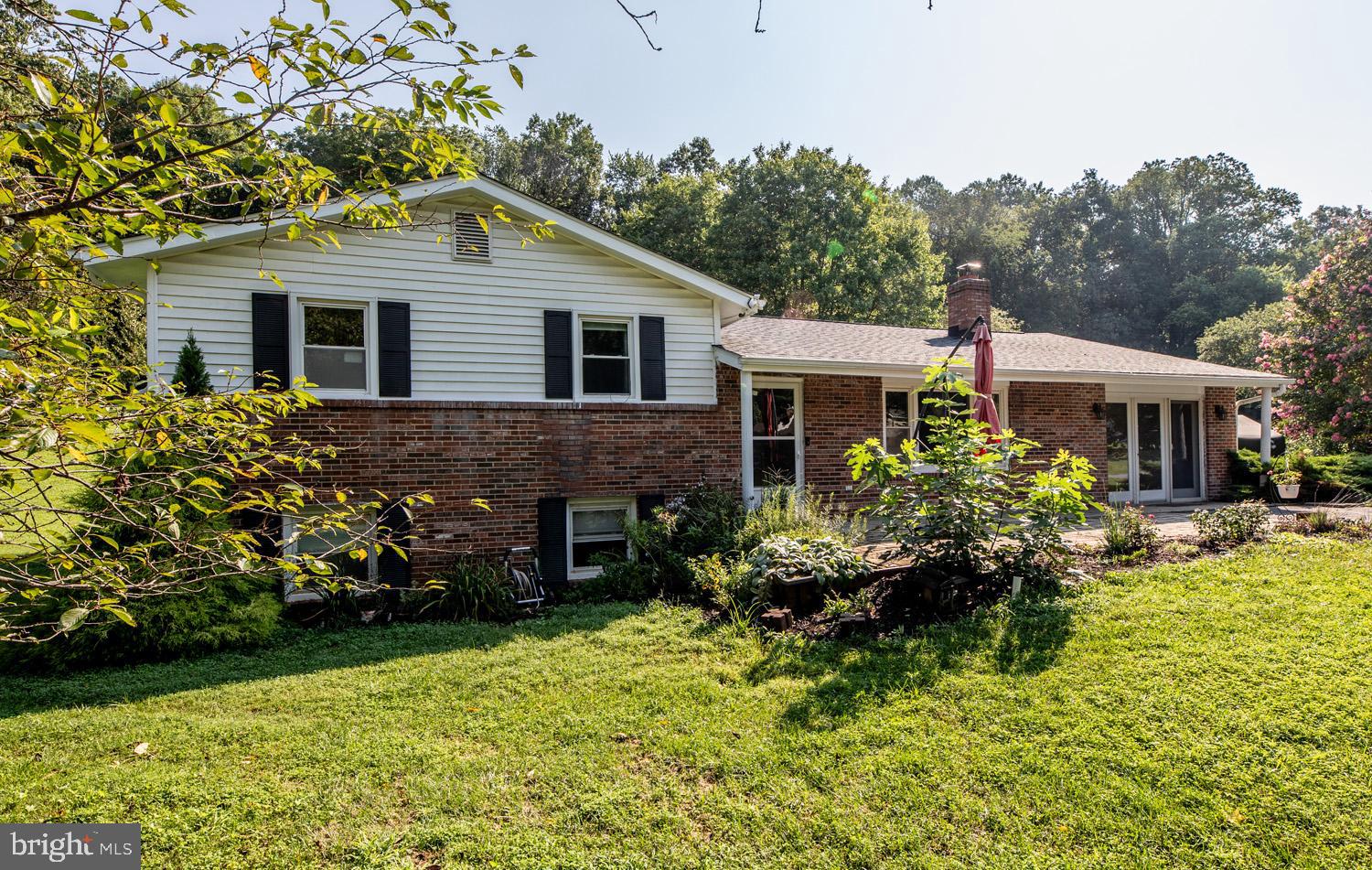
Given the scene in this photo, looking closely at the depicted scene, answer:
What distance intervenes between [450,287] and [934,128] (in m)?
6.17

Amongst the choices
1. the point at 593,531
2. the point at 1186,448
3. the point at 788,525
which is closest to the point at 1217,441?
the point at 1186,448

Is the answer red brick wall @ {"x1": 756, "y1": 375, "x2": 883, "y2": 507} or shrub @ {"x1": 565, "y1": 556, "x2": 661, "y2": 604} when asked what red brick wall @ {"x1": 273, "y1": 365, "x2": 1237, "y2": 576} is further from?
shrub @ {"x1": 565, "y1": 556, "x2": 661, "y2": 604}

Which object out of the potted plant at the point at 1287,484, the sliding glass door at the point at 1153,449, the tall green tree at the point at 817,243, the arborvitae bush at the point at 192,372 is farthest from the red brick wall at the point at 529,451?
the tall green tree at the point at 817,243

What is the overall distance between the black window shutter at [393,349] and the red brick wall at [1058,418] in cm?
1021

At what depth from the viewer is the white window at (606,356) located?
955cm

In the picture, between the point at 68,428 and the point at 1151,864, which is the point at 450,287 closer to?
the point at 68,428

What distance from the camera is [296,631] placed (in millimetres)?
6879

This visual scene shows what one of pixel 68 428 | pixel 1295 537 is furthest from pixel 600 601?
pixel 1295 537

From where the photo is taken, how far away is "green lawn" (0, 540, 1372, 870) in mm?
3188

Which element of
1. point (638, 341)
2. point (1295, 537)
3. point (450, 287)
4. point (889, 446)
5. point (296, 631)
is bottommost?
point (296, 631)

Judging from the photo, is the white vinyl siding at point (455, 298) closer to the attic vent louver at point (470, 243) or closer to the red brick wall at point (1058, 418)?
the attic vent louver at point (470, 243)

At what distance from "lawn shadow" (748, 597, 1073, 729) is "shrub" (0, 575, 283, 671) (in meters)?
4.30

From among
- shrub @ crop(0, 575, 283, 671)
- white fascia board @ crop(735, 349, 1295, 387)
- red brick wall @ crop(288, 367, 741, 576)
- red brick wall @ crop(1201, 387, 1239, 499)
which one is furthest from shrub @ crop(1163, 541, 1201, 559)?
shrub @ crop(0, 575, 283, 671)

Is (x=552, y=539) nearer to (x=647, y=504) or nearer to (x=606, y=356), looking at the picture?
(x=647, y=504)
